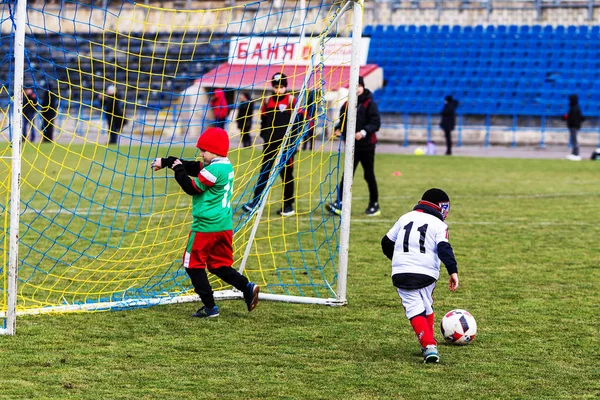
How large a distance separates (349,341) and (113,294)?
2306 mm

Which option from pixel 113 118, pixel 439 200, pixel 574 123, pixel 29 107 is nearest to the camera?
pixel 439 200

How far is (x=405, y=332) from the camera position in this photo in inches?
259

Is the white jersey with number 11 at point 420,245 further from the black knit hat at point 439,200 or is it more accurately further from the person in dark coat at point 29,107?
the person in dark coat at point 29,107

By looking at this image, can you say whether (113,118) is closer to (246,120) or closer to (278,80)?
(246,120)

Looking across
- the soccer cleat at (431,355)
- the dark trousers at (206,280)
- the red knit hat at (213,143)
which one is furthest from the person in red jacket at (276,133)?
the soccer cleat at (431,355)

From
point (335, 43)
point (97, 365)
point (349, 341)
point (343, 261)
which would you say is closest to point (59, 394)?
point (97, 365)

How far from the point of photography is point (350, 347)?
20.2ft

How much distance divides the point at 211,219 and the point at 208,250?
23 cm

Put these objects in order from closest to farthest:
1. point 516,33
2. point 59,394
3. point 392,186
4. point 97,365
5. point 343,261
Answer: point 59,394
point 97,365
point 343,261
point 392,186
point 516,33

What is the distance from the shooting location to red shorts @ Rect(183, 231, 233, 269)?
6883mm

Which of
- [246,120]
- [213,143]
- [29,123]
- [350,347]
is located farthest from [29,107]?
[350,347]

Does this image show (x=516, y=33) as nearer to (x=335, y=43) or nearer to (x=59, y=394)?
(x=335, y=43)

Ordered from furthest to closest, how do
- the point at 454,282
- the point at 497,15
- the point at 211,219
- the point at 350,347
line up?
1. the point at 497,15
2. the point at 211,219
3. the point at 350,347
4. the point at 454,282

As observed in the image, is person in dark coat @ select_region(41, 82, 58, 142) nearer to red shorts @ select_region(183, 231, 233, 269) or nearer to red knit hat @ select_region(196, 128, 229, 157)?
red knit hat @ select_region(196, 128, 229, 157)
